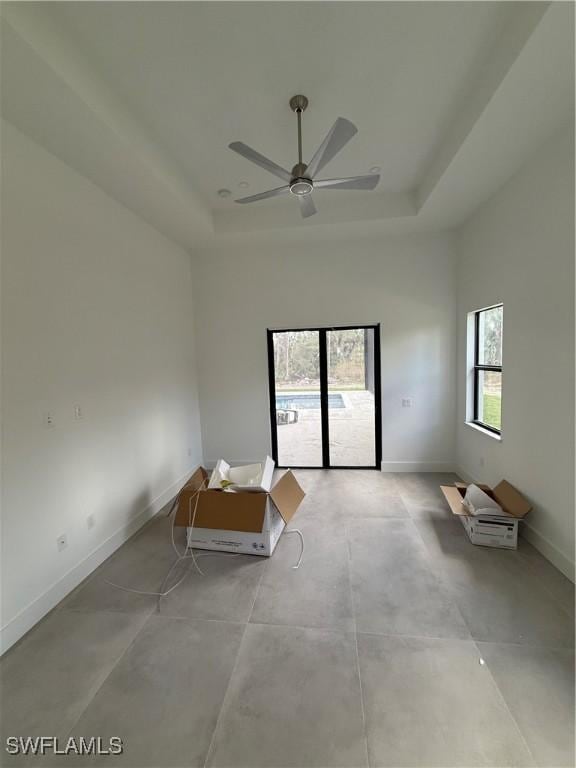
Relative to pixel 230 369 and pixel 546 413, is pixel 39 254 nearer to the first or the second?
pixel 230 369

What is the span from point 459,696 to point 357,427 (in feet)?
9.88

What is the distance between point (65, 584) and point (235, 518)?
3.98 ft

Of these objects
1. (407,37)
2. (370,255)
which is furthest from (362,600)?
(370,255)

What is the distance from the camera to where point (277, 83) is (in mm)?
1869

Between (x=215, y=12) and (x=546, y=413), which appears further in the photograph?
(x=546, y=413)

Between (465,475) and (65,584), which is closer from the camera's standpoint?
(65,584)

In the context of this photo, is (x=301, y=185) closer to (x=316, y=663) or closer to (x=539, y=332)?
(x=539, y=332)

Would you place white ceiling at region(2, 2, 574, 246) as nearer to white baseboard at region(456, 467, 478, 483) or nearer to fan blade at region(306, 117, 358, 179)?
fan blade at region(306, 117, 358, 179)

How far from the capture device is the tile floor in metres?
1.21

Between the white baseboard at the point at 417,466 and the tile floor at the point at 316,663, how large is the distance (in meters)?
Result: 1.49

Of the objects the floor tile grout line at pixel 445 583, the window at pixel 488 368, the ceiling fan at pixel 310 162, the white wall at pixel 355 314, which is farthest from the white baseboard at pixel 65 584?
the window at pixel 488 368

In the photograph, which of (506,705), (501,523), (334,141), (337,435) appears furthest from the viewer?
(337,435)

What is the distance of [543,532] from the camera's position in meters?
2.25

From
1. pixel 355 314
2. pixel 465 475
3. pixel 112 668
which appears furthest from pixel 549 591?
pixel 355 314
